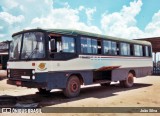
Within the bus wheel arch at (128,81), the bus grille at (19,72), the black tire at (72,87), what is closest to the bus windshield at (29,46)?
the bus grille at (19,72)

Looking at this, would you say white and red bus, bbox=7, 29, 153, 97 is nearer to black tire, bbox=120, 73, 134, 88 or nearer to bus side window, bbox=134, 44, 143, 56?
black tire, bbox=120, 73, 134, 88

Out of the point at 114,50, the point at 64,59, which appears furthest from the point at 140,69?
the point at 64,59

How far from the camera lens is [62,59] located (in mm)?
11406

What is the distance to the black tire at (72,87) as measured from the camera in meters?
11.8

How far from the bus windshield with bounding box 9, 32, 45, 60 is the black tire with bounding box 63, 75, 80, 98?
211 centimetres

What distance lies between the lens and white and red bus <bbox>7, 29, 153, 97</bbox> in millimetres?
10641

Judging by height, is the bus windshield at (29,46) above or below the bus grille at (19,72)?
above

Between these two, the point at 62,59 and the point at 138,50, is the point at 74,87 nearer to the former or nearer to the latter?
the point at 62,59

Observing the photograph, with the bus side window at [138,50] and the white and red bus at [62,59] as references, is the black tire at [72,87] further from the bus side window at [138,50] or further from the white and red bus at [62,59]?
the bus side window at [138,50]

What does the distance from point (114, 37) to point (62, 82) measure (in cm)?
571

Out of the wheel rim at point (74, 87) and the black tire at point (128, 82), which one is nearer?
the wheel rim at point (74, 87)

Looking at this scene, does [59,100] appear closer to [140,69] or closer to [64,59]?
[64,59]

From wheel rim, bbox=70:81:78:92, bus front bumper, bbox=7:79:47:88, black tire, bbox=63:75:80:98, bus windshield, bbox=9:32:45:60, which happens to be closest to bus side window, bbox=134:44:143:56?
black tire, bbox=63:75:80:98

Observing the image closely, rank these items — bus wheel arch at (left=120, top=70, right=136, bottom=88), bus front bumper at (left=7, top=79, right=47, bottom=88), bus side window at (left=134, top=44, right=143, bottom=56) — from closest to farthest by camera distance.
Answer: bus front bumper at (left=7, top=79, right=47, bottom=88)
bus wheel arch at (left=120, top=70, right=136, bottom=88)
bus side window at (left=134, top=44, right=143, bottom=56)
